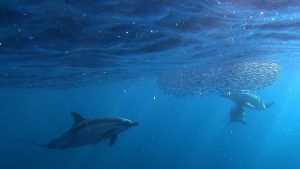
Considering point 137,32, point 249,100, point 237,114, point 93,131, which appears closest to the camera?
point 93,131

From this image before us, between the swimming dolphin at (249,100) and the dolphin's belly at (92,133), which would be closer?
the dolphin's belly at (92,133)

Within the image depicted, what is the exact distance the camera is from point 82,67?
30.6m

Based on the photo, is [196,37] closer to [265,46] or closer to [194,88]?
[265,46]

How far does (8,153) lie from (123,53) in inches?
1971

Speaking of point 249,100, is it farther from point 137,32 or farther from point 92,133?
point 92,133

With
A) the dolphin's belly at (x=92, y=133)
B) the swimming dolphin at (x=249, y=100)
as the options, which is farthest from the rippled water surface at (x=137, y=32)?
the dolphin's belly at (x=92, y=133)

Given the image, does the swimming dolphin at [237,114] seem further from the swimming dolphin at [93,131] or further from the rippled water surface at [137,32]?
the swimming dolphin at [93,131]

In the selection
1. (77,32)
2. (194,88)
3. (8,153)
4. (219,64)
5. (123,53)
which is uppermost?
(77,32)

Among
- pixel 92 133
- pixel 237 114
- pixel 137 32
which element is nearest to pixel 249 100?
pixel 237 114

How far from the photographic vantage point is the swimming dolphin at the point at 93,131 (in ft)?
42.2

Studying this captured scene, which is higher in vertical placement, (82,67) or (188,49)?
(188,49)

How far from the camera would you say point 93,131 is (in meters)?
13.0

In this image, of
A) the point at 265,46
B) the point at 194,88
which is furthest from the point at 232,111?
the point at 194,88

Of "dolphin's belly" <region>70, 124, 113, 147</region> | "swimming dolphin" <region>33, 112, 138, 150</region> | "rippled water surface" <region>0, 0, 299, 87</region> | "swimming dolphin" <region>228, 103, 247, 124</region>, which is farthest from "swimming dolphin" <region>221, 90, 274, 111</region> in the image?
"dolphin's belly" <region>70, 124, 113, 147</region>
